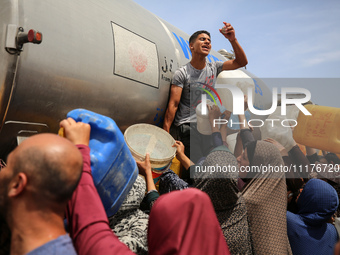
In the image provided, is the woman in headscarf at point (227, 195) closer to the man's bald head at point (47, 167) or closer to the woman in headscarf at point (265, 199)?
the woman in headscarf at point (265, 199)

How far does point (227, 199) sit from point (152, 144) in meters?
0.94

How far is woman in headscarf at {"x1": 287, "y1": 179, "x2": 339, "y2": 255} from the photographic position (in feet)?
9.73

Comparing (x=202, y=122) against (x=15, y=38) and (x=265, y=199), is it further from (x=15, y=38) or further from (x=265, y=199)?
(x=15, y=38)

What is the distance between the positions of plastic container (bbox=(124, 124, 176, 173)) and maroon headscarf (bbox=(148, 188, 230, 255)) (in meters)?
1.43

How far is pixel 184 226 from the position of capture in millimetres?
1135

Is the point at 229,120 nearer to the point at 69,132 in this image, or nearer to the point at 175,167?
the point at 175,167

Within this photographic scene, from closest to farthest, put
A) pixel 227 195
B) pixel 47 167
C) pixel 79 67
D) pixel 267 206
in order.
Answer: pixel 47 167, pixel 227 195, pixel 79 67, pixel 267 206

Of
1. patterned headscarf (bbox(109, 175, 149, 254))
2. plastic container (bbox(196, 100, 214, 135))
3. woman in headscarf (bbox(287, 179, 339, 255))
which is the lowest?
woman in headscarf (bbox(287, 179, 339, 255))

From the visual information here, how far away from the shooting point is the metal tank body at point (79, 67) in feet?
7.04

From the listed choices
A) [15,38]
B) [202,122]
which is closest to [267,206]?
[202,122]

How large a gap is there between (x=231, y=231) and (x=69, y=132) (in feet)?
4.92

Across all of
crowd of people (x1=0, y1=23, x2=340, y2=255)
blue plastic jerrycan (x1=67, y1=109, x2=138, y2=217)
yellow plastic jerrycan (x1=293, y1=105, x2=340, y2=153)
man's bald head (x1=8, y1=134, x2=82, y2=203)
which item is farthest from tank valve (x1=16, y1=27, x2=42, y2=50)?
yellow plastic jerrycan (x1=293, y1=105, x2=340, y2=153)

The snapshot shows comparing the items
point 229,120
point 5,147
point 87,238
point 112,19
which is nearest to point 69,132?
point 87,238

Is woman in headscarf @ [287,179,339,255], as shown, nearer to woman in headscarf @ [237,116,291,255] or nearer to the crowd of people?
the crowd of people
